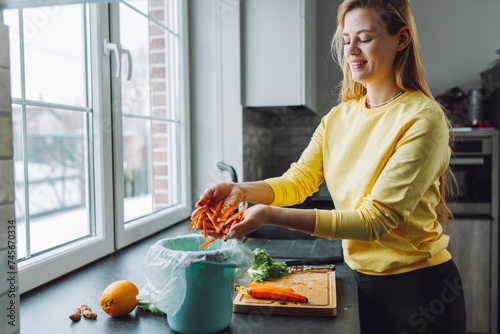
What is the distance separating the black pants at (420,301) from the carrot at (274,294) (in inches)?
9.8

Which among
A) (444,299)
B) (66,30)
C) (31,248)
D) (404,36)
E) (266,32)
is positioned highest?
(266,32)

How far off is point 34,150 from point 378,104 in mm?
989

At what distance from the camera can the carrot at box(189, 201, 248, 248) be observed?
1.01 metres

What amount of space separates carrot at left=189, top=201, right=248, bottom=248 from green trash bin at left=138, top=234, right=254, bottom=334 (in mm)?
63

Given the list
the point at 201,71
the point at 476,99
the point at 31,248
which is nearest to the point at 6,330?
the point at 31,248

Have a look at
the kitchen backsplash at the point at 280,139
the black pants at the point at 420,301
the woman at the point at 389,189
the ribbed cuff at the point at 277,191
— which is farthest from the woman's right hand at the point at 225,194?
the kitchen backsplash at the point at 280,139

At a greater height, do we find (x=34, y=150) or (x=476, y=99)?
(x=476, y=99)

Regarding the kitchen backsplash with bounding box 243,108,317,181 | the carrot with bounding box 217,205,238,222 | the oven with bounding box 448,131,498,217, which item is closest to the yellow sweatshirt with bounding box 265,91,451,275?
the carrot with bounding box 217,205,238,222

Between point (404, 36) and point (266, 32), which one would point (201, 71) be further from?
point (404, 36)

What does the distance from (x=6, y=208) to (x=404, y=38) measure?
3.34ft

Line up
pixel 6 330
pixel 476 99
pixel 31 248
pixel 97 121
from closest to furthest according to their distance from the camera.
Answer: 1. pixel 6 330
2. pixel 31 248
3. pixel 97 121
4. pixel 476 99

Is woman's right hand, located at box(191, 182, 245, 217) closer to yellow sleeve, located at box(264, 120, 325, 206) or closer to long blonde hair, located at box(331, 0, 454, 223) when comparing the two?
yellow sleeve, located at box(264, 120, 325, 206)

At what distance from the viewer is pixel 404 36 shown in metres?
1.18

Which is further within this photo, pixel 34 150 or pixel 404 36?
pixel 34 150
